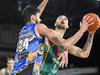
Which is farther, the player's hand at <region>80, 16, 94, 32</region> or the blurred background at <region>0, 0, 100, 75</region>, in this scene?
the blurred background at <region>0, 0, 100, 75</region>

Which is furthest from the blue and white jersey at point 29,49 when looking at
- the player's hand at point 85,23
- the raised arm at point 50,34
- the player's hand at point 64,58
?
the player's hand at point 85,23

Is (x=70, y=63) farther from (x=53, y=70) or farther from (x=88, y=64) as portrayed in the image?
(x=53, y=70)

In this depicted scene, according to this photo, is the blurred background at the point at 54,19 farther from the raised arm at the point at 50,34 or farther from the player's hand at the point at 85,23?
the raised arm at the point at 50,34

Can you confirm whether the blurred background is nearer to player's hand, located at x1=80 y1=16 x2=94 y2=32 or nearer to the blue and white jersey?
player's hand, located at x1=80 y1=16 x2=94 y2=32

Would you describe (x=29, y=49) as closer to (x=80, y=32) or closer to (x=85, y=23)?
(x=80, y=32)

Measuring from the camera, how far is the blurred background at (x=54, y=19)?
1079cm

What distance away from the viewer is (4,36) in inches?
503

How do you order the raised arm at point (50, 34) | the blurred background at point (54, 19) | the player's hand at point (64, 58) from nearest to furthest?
the raised arm at point (50, 34) < the player's hand at point (64, 58) < the blurred background at point (54, 19)

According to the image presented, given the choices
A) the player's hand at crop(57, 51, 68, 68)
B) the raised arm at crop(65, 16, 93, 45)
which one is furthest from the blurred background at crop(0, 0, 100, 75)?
the raised arm at crop(65, 16, 93, 45)

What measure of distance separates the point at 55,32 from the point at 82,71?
18.6 ft

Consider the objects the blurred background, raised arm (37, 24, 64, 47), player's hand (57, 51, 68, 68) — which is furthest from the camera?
the blurred background

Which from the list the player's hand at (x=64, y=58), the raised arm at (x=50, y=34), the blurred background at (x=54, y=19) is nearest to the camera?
the raised arm at (x=50, y=34)

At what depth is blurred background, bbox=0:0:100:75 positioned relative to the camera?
10789mm

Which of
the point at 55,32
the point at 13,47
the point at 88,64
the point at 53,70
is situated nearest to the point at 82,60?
the point at 88,64
